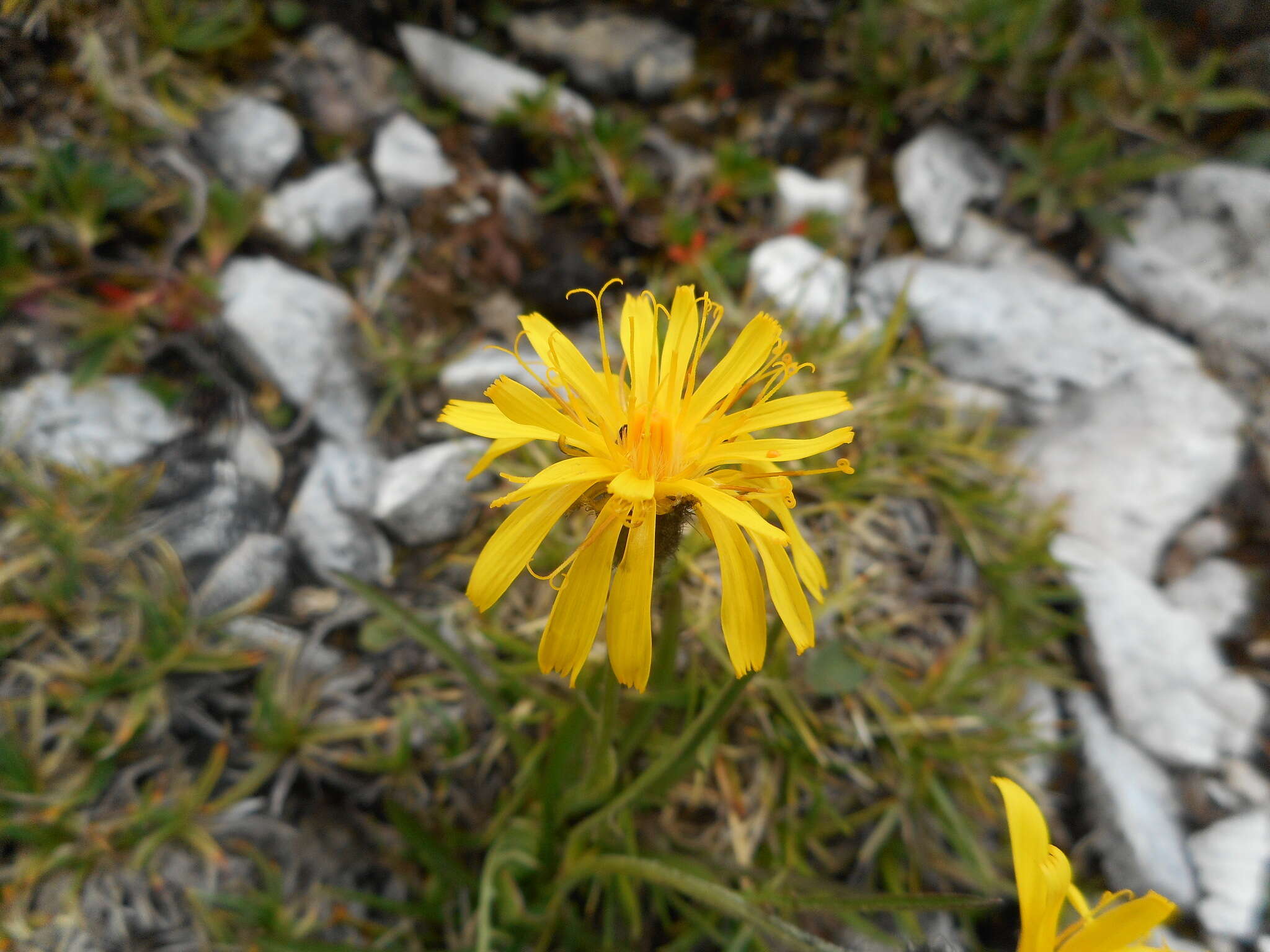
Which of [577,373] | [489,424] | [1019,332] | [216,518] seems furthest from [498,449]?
[1019,332]

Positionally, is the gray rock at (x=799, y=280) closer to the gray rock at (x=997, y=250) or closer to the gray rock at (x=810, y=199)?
the gray rock at (x=810, y=199)

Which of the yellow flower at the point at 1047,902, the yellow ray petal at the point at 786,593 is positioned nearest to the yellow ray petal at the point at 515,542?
the yellow ray petal at the point at 786,593

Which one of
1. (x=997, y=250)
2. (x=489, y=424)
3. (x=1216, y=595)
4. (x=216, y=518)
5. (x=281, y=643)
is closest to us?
(x=489, y=424)

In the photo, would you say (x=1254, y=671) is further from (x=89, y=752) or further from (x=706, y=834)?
(x=89, y=752)

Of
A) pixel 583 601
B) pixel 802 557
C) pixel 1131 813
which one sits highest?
pixel 802 557

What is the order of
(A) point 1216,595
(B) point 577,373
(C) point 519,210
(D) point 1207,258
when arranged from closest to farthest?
(B) point 577,373 → (A) point 1216,595 → (C) point 519,210 → (D) point 1207,258

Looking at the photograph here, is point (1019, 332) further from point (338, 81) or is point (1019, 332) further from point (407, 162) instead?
point (338, 81)
